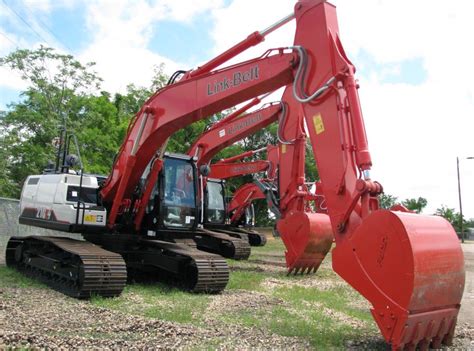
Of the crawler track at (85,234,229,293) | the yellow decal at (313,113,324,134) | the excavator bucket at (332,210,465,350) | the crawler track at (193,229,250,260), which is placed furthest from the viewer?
the crawler track at (193,229,250,260)

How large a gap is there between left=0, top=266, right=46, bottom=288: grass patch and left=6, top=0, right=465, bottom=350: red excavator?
0.25 metres

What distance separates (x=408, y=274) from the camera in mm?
4562

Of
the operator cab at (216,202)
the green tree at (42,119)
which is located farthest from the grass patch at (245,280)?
the green tree at (42,119)

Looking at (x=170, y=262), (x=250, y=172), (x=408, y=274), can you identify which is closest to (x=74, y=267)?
(x=170, y=262)

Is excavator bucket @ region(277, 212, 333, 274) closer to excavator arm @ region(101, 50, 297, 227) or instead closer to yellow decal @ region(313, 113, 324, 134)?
excavator arm @ region(101, 50, 297, 227)

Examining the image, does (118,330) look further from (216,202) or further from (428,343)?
(216,202)

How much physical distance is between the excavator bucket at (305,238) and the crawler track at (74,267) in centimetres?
437

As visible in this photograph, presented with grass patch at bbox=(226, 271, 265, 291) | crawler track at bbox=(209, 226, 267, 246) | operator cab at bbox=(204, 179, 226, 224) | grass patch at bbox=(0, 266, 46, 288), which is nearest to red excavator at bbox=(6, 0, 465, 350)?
grass patch at bbox=(0, 266, 46, 288)

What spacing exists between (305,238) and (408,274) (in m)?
6.21

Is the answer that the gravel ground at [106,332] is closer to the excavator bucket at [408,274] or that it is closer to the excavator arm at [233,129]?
the excavator bucket at [408,274]

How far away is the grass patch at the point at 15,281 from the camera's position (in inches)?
329

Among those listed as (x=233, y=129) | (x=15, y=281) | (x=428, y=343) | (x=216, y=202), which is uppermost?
(x=233, y=129)

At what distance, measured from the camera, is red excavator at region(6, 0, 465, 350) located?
4758 millimetres

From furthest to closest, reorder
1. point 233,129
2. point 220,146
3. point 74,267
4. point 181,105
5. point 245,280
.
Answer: point 220,146
point 233,129
point 245,280
point 181,105
point 74,267
